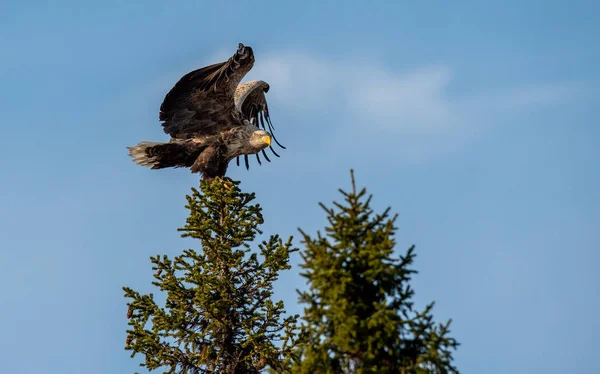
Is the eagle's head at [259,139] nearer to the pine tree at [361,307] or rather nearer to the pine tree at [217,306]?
the pine tree at [217,306]

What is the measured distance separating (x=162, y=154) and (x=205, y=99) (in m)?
1.37

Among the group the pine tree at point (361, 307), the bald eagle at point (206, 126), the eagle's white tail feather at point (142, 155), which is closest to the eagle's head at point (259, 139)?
the bald eagle at point (206, 126)

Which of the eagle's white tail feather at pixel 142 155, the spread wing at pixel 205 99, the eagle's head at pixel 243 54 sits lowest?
the eagle's white tail feather at pixel 142 155

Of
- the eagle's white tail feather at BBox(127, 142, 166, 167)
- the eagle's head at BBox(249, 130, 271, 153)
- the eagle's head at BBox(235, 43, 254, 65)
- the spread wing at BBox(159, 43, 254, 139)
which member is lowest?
the eagle's white tail feather at BBox(127, 142, 166, 167)

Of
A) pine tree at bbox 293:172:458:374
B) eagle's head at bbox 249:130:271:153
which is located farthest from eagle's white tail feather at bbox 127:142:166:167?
pine tree at bbox 293:172:458:374

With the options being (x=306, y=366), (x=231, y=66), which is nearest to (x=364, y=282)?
(x=306, y=366)

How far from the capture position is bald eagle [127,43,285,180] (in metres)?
17.9

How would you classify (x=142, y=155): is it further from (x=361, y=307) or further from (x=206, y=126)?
(x=361, y=307)

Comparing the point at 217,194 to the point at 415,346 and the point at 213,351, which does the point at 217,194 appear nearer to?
the point at 213,351

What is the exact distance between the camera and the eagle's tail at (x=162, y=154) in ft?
58.8

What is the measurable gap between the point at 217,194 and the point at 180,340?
2.53m

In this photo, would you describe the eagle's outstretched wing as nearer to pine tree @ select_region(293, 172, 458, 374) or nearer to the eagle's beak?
the eagle's beak

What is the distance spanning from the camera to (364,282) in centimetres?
906

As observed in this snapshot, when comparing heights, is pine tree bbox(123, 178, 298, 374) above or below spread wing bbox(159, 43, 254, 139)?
below
